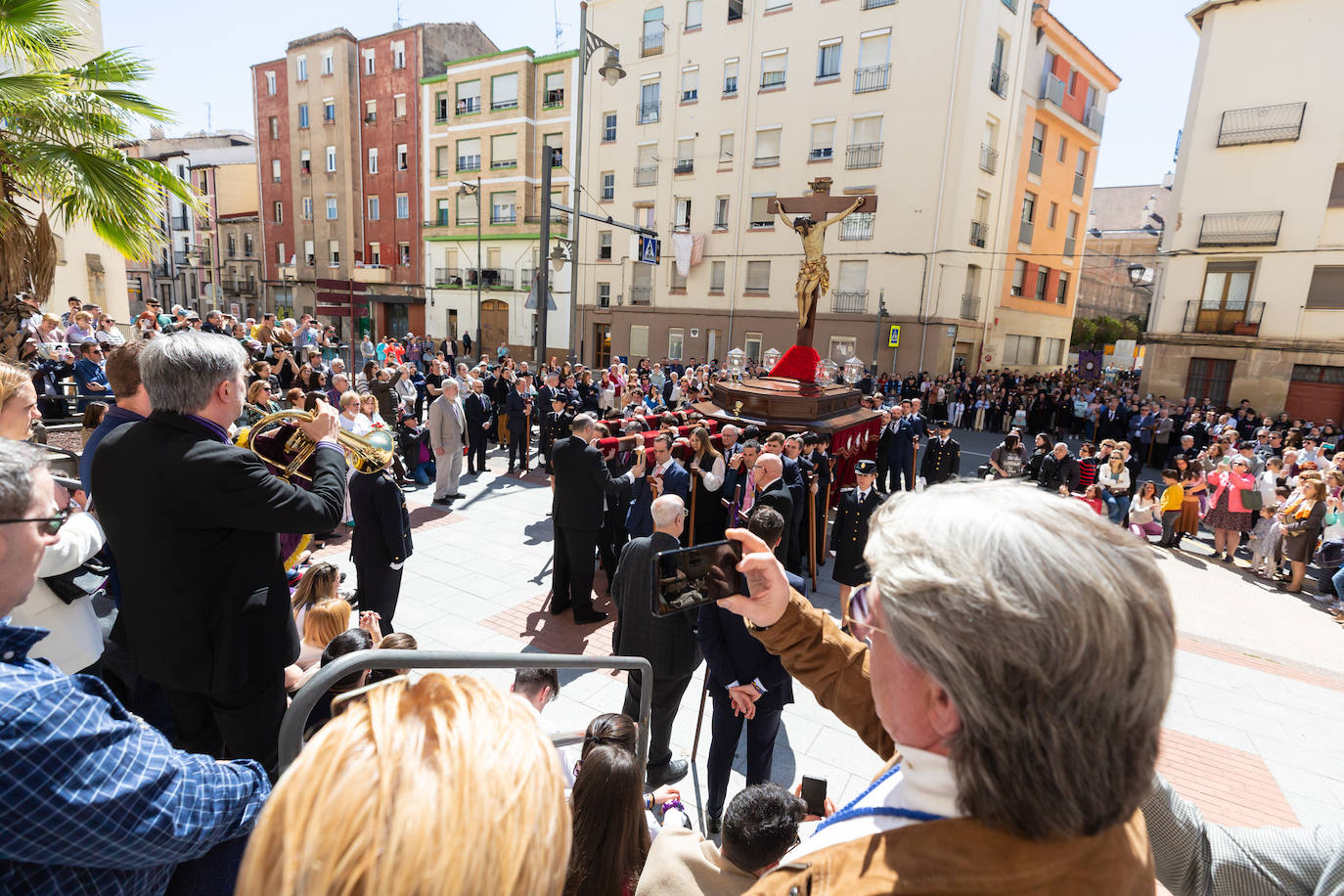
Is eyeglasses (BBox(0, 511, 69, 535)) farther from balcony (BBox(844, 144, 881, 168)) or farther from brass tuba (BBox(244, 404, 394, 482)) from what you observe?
balcony (BBox(844, 144, 881, 168))

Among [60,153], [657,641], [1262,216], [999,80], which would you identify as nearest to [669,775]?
[657,641]

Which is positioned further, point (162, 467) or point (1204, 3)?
point (1204, 3)

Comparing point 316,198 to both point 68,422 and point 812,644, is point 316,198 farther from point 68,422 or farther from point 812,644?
point 812,644

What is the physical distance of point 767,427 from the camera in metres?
11.4

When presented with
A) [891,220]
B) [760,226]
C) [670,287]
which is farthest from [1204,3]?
[670,287]

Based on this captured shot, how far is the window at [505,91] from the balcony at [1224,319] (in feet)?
97.6

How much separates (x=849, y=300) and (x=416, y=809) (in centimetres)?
2758

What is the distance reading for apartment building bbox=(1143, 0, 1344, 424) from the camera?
19.2 metres

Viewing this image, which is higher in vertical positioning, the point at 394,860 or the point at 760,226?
the point at 760,226

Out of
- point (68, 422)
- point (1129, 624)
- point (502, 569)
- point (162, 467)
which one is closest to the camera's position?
point (1129, 624)

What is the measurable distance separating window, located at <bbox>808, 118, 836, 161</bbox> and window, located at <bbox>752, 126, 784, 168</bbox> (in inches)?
54.8

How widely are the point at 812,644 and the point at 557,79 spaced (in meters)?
35.5

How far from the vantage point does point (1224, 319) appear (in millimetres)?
21219

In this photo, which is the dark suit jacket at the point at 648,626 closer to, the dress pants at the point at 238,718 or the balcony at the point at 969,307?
the dress pants at the point at 238,718
